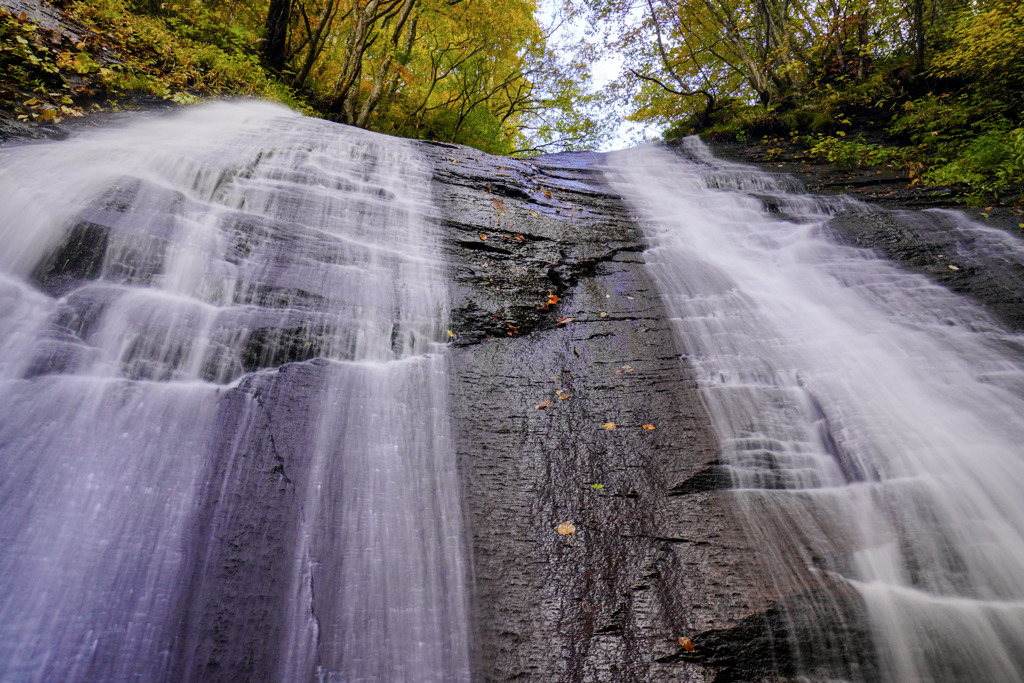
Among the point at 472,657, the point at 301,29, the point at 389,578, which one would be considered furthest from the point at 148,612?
the point at 301,29

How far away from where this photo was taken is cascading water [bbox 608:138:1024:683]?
240cm

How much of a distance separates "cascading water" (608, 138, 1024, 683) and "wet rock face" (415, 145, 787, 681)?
267 millimetres

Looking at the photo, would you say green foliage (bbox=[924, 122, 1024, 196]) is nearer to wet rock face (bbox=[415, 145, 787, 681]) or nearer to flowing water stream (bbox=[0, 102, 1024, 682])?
flowing water stream (bbox=[0, 102, 1024, 682])

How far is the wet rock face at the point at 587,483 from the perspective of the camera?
8.09ft

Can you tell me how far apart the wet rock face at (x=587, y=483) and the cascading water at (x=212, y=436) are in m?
0.28

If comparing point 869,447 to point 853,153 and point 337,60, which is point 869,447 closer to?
point 853,153

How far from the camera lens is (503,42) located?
15453 mm

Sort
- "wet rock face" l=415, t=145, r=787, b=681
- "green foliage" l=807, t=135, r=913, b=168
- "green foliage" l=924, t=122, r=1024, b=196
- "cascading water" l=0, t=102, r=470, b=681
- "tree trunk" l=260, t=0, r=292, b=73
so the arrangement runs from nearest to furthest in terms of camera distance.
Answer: "cascading water" l=0, t=102, r=470, b=681
"wet rock face" l=415, t=145, r=787, b=681
"green foliage" l=924, t=122, r=1024, b=196
"green foliage" l=807, t=135, r=913, b=168
"tree trunk" l=260, t=0, r=292, b=73

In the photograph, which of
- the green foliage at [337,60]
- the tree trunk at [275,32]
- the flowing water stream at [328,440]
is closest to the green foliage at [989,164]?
the flowing water stream at [328,440]

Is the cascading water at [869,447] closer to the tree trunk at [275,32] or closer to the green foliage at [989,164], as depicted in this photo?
the green foliage at [989,164]

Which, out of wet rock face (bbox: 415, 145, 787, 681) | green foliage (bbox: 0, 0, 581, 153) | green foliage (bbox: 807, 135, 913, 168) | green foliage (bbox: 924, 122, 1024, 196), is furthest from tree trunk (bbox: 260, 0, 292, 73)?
green foliage (bbox: 924, 122, 1024, 196)

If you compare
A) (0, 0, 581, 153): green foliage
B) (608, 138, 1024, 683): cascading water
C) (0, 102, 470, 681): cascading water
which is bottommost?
(0, 102, 470, 681): cascading water

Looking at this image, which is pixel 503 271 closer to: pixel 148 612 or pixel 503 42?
pixel 148 612

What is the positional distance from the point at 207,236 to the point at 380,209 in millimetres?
1985
